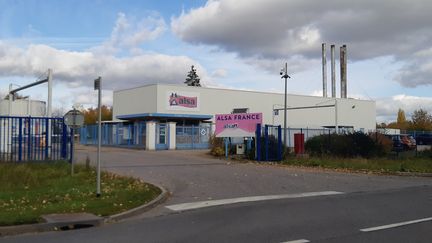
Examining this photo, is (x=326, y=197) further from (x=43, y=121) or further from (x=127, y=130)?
(x=127, y=130)

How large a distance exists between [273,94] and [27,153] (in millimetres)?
42078

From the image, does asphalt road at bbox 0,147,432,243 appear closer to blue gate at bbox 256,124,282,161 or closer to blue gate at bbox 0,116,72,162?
blue gate at bbox 0,116,72,162

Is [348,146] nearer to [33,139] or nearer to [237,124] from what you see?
[237,124]

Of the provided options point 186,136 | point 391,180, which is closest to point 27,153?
point 391,180

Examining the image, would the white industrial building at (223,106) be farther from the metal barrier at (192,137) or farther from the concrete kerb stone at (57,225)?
the concrete kerb stone at (57,225)

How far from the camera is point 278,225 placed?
31.8ft

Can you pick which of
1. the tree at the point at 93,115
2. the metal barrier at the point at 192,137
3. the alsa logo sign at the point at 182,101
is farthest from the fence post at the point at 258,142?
the tree at the point at 93,115

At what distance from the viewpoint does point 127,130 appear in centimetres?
4800

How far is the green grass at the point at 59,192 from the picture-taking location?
37.1 ft

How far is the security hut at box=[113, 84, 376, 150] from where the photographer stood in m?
46.1

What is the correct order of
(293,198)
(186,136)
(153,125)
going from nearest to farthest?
(293,198) < (153,125) < (186,136)

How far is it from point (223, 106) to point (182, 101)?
5.79 metres

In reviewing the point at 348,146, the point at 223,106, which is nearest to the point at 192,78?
the point at 223,106

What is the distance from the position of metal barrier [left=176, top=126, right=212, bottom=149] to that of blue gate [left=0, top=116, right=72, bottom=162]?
21.3 metres
